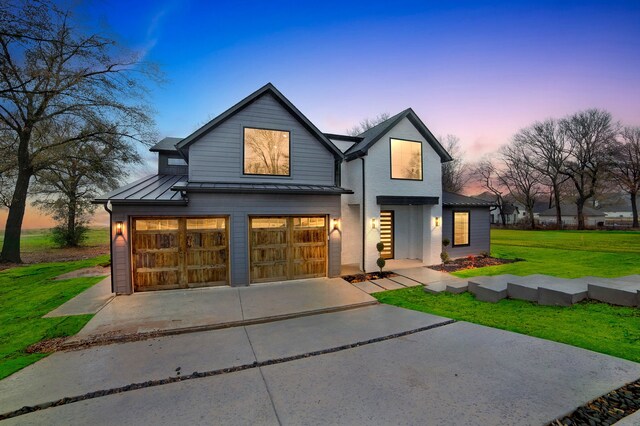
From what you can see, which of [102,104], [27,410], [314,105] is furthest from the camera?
[314,105]

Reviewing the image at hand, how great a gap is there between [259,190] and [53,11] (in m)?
6.95

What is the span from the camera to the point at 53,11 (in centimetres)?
655

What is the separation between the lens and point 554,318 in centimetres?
534

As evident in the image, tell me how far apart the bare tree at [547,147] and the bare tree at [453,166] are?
6.93m

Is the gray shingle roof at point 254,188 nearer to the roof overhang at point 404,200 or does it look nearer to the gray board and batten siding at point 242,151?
the gray board and batten siding at point 242,151

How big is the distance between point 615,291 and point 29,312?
14.0 m

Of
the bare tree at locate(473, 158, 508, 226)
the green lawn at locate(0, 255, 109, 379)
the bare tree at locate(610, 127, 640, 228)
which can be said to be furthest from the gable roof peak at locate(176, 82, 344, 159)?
the bare tree at locate(473, 158, 508, 226)

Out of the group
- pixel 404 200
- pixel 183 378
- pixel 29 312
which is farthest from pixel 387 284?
pixel 29 312

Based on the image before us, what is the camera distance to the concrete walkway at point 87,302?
6.17 meters

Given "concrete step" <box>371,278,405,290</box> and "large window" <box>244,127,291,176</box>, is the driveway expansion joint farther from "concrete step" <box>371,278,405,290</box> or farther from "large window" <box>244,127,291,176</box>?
"large window" <box>244,127,291,176</box>

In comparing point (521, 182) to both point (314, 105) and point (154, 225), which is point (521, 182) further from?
point (154, 225)

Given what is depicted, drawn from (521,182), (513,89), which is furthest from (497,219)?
(513,89)

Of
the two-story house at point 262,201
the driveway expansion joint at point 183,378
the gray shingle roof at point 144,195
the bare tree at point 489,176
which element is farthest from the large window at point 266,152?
the bare tree at point 489,176

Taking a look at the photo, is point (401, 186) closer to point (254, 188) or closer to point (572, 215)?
point (254, 188)
